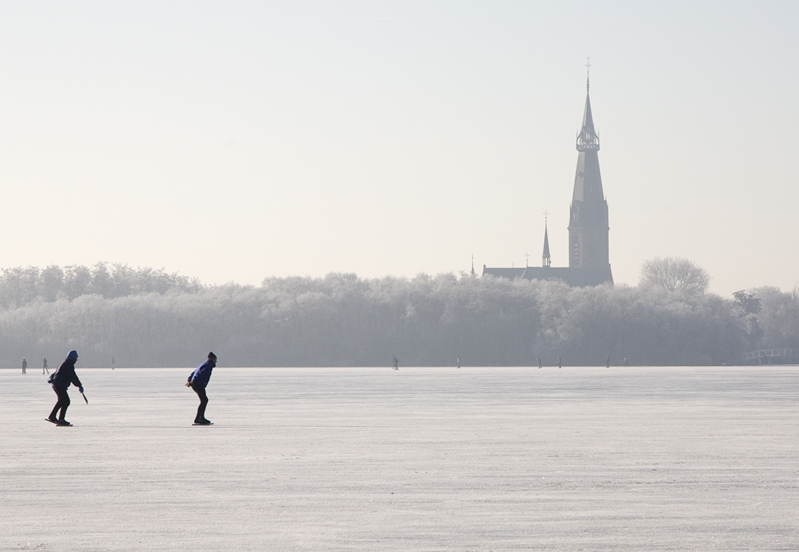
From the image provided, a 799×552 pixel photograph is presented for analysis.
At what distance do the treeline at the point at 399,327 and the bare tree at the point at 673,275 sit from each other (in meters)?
8.25

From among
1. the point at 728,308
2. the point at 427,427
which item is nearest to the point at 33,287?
the point at 728,308

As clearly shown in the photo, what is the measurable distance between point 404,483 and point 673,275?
13633 cm

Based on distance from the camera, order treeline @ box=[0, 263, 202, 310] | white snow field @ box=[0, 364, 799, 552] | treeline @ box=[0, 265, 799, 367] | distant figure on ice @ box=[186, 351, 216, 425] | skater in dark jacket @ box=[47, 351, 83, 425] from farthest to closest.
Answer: treeline @ box=[0, 263, 202, 310] < treeline @ box=[0, 265, 799, 367] < skater in dark jacket @ box=[47, 351, 83, 425] < distant figure on ice @ box=[186, 351, 216, 425] < white snow field @ box=[0, 364, 799, 552]

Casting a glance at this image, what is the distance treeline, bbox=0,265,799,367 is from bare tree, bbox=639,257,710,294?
27.1 feet

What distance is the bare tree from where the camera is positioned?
14388cm

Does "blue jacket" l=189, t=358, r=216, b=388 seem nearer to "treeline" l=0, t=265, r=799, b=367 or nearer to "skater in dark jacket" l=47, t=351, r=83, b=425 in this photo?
"skater in dark jacket" l=47, t=351, r=83, b=425

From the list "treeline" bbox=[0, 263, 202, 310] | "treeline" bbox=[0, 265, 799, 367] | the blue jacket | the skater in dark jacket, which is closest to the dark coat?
the skater in dark jacket

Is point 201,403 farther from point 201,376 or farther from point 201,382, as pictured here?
point 201,376

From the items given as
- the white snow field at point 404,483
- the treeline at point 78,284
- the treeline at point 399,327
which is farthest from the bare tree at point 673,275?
the white snow field at point 404,483

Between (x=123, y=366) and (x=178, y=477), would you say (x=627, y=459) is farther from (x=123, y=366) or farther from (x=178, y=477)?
(x=123, y=366)

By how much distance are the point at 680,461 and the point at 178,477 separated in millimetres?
6727

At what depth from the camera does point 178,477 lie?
13773 millimetres

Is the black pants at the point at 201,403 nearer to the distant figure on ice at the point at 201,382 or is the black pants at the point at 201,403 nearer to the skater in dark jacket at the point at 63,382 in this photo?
the distant figure on ice at the point at 201,382

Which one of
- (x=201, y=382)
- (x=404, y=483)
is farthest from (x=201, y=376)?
(x=404, y=483)
